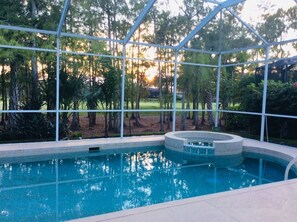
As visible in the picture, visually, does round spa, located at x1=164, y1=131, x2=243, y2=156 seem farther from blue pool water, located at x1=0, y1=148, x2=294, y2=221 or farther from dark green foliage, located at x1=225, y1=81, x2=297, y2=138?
dark green foliage, located at x1=225, y1=81, x2=297, y2=138

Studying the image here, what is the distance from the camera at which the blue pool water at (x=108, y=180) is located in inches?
158

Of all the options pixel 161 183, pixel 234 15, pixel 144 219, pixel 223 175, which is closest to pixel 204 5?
pixel 234 15

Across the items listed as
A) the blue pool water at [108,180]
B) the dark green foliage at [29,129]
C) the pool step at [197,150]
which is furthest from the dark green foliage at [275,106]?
the dark green foliage at [29,129]

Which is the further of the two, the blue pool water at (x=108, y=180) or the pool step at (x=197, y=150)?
the pool step at (x=197, y=150)

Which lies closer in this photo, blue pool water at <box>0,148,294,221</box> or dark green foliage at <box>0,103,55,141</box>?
blue pool water at <box>0,148,294,221</box>

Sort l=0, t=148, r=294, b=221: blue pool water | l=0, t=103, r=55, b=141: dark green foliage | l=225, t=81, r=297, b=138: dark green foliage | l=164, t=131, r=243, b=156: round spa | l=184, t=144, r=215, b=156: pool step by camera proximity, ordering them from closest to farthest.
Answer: l=0, t=148, r=294, b=221: blue pool water < l=164, t=131, r=243, b=156: round spa < l=184, t=144, r=215, b=156: pool step < l=0, t=103, r=55, b=141: dark green foliage < l=225, t=81, r=297, b=138: dark green foliage

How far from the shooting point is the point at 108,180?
5391mm

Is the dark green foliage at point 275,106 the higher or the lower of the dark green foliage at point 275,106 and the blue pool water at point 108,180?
the higher

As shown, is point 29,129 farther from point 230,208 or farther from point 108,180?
point 230,208

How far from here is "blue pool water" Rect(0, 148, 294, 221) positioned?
4.02 m

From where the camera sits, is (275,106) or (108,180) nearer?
(108,180)

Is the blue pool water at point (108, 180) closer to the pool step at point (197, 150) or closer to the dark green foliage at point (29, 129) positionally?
the pool step at point (197, 150)

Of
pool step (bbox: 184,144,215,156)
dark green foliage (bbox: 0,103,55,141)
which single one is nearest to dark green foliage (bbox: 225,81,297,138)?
pool step (bbox: 184,144,215,156)

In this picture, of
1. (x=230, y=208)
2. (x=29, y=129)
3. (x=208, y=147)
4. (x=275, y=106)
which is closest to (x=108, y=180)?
(x=230, y=208)
